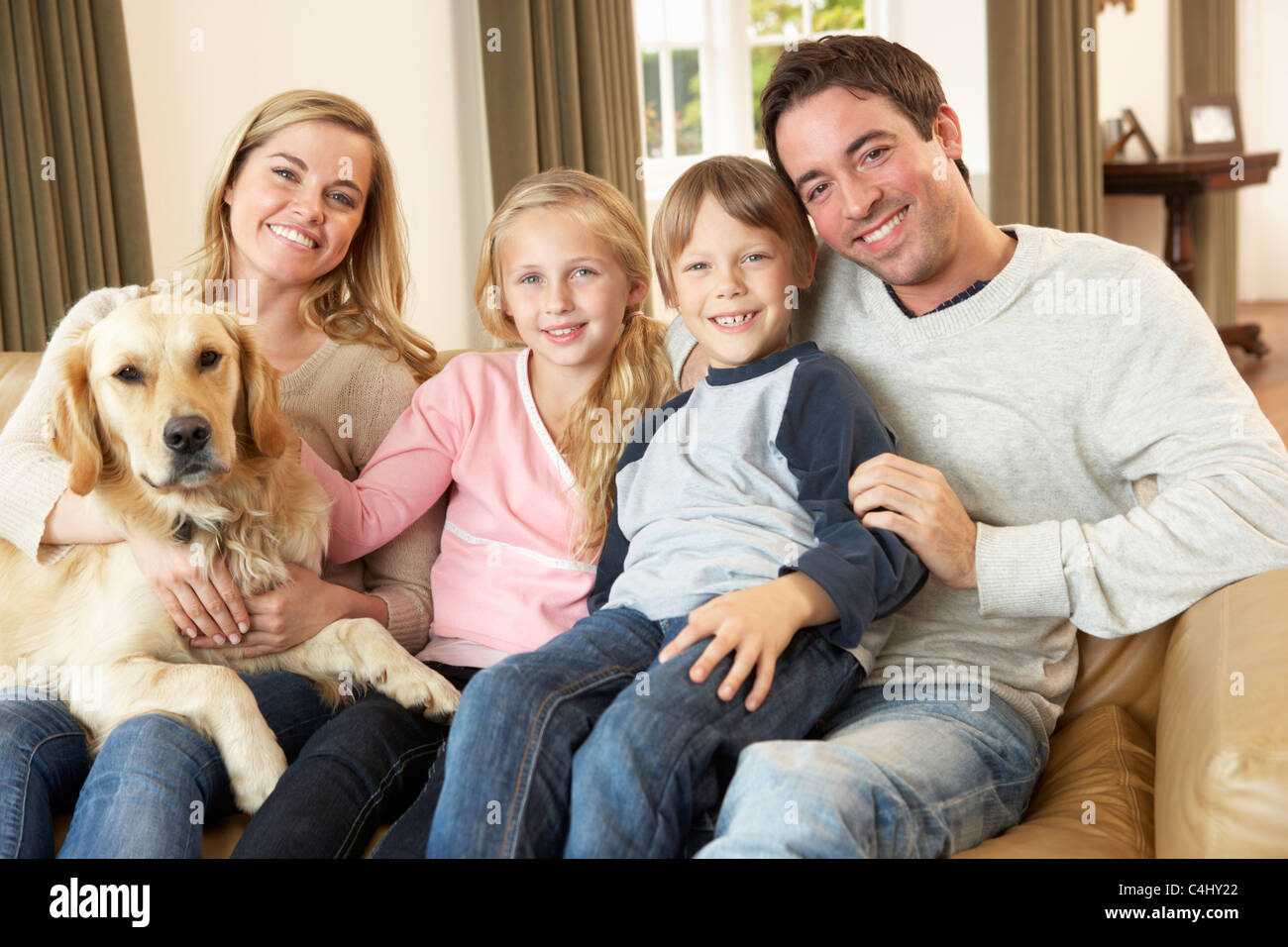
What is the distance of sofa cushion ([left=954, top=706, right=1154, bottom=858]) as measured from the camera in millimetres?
1364

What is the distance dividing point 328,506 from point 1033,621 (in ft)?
3.46

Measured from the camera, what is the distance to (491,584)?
73.0 inches

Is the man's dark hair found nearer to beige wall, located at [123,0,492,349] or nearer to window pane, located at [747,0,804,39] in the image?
beige wall, located at [123,0,492,349]

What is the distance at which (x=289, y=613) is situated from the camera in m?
1.74

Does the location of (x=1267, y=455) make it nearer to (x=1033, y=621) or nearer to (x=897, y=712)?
(x=1033, y=621)

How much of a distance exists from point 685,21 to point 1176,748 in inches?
223

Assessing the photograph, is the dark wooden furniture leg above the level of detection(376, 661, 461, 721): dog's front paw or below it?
above

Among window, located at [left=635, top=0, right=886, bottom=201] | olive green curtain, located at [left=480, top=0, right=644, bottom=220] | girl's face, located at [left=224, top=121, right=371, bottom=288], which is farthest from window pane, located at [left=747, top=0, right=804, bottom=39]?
girl's face, located at [left=224, top=121, right=371, bottom=288]

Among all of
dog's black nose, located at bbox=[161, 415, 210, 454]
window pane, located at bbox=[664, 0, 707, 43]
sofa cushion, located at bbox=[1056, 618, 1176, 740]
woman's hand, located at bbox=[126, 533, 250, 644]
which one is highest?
window pane, located at bbox=[664, 0, 707, 43]

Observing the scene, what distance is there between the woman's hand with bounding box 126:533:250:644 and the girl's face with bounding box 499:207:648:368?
61 cm

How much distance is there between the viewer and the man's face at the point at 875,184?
1.71 metres

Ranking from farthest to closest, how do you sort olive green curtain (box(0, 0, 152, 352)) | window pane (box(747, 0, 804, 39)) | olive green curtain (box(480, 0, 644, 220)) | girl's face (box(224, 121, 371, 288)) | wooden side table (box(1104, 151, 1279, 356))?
1. wooden side table (box(1104, 151, 1279, 356))
2. window pane (box(747, 0, 804, 39))
3. olive green curtain (box(480, 0, 644, 220))
4. olive green curtain (box(0, 0, 152, 352))
5. girl's face (box(224, 121, 371, 288))
